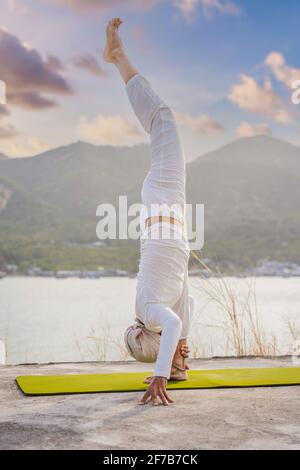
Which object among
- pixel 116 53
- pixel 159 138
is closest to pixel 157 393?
pixel 159 138

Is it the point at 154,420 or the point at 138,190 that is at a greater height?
the point at 138,190

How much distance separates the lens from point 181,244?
334 centimetres

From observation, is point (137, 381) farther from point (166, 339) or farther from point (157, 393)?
point (166, 339)

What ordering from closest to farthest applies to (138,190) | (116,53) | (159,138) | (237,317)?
(159,138), (116,53), (237,317), (138,190)

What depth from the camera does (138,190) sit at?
2752 centimetres

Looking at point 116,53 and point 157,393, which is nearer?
point 157,393

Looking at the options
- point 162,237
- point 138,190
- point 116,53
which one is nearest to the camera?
point 162,237

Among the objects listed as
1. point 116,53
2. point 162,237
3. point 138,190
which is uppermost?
point 138,190

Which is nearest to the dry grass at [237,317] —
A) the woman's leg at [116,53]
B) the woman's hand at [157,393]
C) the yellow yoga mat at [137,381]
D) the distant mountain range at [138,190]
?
the yellow yoga mat at [137,381]

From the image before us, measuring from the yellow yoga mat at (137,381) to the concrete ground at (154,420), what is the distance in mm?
86

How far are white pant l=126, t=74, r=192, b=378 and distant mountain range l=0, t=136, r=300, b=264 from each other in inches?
818

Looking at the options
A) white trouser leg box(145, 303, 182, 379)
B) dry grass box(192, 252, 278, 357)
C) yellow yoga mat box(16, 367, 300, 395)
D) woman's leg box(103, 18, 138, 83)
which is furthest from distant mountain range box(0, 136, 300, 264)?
white trouser leg box(145, 303, 182, 379)

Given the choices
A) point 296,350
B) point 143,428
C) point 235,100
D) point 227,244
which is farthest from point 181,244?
point 235,100

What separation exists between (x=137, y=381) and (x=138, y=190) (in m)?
23.9
